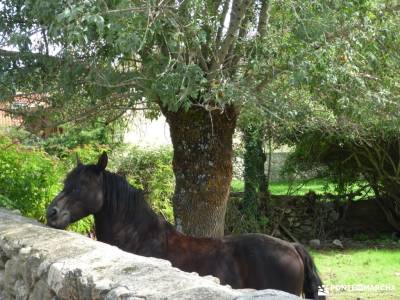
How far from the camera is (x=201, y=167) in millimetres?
8625

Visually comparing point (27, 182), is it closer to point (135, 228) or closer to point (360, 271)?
point (135, 228)

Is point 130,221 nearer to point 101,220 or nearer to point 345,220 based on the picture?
point 101,220

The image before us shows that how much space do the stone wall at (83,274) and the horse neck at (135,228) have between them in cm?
94

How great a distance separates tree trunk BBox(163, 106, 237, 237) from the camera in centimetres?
856

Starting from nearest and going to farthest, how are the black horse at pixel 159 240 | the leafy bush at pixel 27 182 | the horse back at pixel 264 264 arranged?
the black horse at pixel 159 240 < the horse back at pixel 264 264 < the leafy bush at pixel 27 182

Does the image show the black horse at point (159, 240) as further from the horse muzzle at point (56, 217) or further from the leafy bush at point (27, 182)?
the leafy bush at point (27, 182)

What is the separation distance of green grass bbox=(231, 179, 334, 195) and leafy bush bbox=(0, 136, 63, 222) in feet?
24.4

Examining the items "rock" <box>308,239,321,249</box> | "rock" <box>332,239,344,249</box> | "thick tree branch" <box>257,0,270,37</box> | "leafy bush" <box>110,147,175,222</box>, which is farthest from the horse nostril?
"rock" <box>332,239,344,249</box>

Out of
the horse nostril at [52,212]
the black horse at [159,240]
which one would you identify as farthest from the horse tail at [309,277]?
the horse nostril at [52,212]

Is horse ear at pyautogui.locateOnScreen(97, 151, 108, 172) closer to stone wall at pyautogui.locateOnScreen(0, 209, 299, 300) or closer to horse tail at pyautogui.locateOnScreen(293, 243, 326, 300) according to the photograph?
stone wall at pyautogui.locateOnScreen(0, 209, 299, 300)

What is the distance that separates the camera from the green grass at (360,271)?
10.7 m

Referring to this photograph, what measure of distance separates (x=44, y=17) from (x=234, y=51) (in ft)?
7.22

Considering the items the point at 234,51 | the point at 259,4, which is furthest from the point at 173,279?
the point at 259,4

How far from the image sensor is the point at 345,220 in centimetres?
1717
